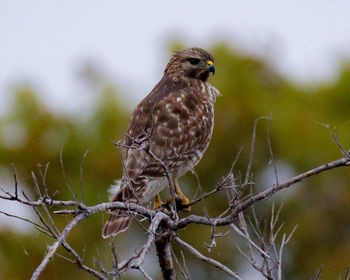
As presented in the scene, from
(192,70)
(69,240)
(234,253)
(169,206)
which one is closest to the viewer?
(169,206)

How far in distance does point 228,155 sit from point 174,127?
9.34 m

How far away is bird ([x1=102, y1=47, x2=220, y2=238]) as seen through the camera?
646 centimetres

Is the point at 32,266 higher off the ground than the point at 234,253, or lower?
lower

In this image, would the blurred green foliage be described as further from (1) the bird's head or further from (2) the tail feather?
(2) the tail feather

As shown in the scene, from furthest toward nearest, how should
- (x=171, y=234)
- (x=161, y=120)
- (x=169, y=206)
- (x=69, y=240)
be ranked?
(x=69, y=240)
(x=161, y=120)
(x=169, y=206)
(x=171, y=234)

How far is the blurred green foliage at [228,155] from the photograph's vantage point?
15.2 metres

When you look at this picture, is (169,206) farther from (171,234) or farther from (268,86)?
(268,86)

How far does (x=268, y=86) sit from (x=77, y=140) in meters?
4.90

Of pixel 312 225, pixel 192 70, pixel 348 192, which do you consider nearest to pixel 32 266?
pixel 312 225

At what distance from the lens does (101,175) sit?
17.2 meters

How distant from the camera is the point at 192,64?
7223mm

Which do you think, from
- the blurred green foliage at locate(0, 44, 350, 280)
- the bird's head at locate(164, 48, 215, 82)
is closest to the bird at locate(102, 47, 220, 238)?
the bird's head at locate(164, 48, 215, 82)

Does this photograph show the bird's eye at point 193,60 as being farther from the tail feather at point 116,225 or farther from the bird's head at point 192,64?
the tail feather at point 116,225

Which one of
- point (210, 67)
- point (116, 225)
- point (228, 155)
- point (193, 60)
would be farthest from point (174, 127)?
point (228, 155)
